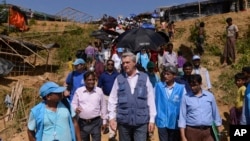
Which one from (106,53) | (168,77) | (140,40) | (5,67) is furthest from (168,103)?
(5,67)

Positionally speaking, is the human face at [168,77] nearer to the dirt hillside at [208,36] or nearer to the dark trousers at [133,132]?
the dark trousers at [133,132]

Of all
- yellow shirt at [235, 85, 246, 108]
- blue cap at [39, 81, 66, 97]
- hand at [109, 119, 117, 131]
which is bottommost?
hand at [109, 119, 117, 131]

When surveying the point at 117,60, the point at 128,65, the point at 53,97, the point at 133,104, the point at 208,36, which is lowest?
the point at 133,104

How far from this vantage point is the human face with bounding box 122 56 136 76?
4387 millimetres

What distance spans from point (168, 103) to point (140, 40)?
4.20m

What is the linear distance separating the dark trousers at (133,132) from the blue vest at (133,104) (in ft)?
0.27

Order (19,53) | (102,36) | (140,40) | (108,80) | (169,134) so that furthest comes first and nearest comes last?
(19,53) → (102,36) → (140,40) → (108,80) → (169,134)

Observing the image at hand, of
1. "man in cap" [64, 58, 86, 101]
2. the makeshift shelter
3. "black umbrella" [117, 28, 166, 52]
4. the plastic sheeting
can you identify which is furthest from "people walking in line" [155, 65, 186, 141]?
the makeshift shelter

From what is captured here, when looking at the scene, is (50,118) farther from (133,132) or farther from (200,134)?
(200,134)

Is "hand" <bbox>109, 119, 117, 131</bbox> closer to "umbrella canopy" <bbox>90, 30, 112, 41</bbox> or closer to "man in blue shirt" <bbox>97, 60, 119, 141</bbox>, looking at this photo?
"man in blue shirt" <bbox>97, 60, 119, 141</bbox>

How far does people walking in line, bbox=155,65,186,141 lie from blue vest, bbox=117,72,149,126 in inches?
15.8

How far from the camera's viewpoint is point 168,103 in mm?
4766

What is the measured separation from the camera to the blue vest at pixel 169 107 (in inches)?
187

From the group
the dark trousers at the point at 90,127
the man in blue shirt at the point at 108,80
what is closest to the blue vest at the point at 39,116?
the dark trousers at the point at 90,127
